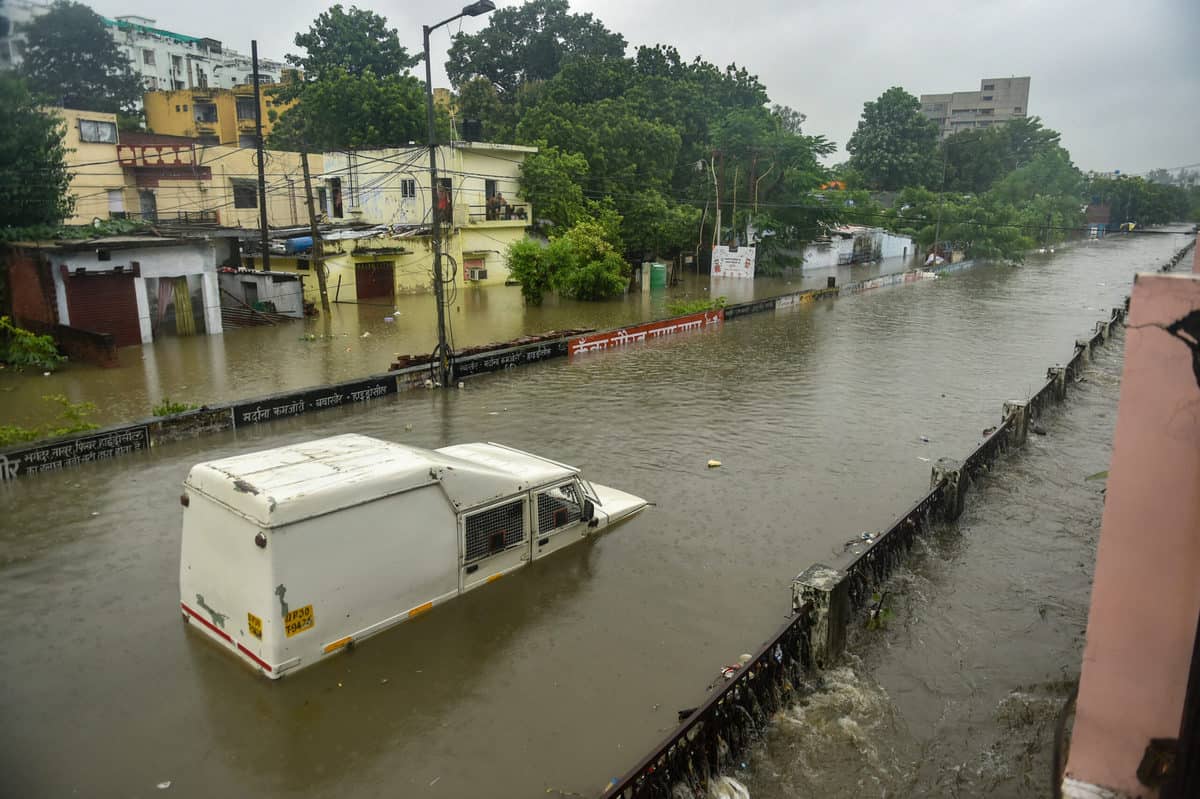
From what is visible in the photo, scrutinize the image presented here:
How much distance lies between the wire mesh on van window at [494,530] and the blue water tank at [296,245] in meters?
28.7

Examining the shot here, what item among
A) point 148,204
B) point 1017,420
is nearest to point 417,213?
point 148,204

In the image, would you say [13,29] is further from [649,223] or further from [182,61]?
[182,61]

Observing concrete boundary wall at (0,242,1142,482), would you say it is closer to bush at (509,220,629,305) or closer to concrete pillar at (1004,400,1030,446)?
bush at (509,220,629,305)

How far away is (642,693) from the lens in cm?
722

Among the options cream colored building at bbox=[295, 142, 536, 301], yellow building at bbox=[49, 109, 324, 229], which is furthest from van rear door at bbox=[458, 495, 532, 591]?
yellow building at bbox=[49, 109, 324, 229]

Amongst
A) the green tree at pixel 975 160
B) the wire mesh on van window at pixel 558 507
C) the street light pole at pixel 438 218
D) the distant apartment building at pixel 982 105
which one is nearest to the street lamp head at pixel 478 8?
the street light pole at pixel 438 218

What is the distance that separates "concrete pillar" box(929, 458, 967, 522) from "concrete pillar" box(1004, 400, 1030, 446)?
13.5ft

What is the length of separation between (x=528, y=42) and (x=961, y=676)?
77882 millimetres

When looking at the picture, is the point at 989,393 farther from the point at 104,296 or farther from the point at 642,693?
the point at 104,296

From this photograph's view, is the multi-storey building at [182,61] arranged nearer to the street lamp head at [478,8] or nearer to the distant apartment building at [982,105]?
the street lamp head at [478,8]

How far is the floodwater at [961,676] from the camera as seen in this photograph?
6258mm

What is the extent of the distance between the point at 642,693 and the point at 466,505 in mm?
2557

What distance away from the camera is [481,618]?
8.27 meters

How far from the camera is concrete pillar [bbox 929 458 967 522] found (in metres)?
11.1
